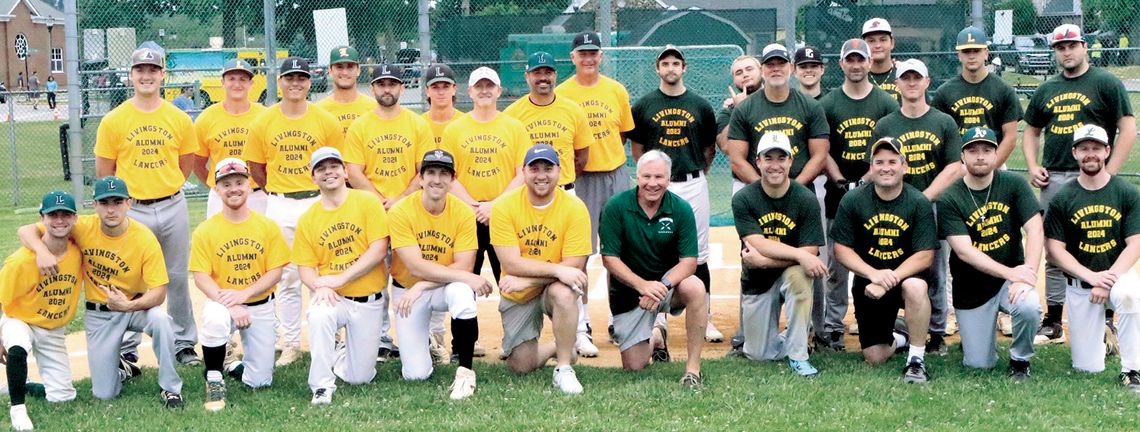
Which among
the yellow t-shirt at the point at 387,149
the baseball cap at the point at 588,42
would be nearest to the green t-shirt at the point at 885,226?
the baseball cap at the point at 588,42

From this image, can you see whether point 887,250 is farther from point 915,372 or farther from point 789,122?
point 789,122

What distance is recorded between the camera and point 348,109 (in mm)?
8078

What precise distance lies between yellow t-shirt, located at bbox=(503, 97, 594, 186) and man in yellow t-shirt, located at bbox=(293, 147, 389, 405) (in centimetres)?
128

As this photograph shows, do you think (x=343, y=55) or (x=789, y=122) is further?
(x=343, y=55)

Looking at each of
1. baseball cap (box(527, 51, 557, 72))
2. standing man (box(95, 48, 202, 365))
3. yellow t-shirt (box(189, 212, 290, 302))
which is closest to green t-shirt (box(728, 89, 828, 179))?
baseball cap (box(527, 51, 557, 72))

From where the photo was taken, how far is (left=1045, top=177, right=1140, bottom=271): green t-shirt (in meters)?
6.82

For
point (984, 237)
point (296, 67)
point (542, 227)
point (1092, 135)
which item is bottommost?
point (984, 237)

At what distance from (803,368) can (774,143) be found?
1.29 metres

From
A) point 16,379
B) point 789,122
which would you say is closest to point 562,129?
point 789,122

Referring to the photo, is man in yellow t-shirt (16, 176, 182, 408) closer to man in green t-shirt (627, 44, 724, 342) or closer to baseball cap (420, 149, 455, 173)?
baseball cap (420, 149, 455, 173)

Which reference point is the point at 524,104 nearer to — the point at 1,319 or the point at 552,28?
the point at 1,319

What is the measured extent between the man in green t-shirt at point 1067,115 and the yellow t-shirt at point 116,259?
5322mm

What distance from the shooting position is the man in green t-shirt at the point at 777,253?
698 centimetres

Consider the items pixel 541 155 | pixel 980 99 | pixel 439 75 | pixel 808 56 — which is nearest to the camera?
pixel 541 155
